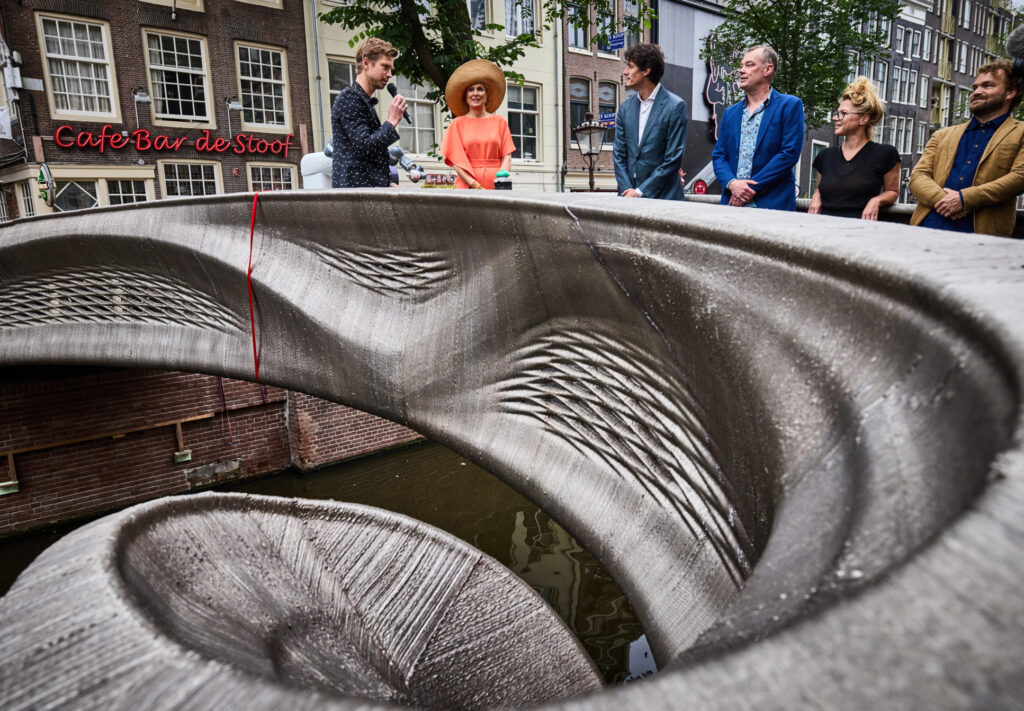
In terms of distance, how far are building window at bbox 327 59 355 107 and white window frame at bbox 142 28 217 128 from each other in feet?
7.97

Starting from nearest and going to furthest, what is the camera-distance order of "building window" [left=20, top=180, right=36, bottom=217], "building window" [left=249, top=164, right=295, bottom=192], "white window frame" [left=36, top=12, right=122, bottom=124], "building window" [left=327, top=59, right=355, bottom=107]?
"white window frame" [left=36, top=12, right=122, bottom=124]
"building window" [left=20, top=180, right=36, bottom=217]
"building window" [left=249, top=164, right=295, bottom=192]
"building window" [left=327, top=59, right=355, bottom=107]

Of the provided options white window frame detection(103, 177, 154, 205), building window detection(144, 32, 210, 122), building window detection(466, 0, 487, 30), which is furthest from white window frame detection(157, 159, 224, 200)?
building window detection(466, 0, 487, 30)

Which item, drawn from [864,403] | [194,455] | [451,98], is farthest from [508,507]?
[864,403]

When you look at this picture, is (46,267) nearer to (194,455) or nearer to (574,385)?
(574,385)

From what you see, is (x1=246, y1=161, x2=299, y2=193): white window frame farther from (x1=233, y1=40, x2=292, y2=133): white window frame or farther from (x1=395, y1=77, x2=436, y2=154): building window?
(x1=395, y1=77, x2=436, y2=154): building window

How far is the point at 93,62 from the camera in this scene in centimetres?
1216

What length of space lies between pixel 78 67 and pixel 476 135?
11.5m

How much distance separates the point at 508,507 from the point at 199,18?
1116 cm

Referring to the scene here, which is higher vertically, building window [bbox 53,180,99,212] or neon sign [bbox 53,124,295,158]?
neon sign [bbox 53,124,295,158]

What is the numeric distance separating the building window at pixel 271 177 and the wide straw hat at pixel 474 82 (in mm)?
10547

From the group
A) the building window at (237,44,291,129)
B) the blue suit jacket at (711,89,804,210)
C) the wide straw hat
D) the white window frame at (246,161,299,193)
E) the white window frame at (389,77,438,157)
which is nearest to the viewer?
the blue suit jacket at (711,89,804,210)

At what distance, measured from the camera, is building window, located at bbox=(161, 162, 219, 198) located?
13.1 metres

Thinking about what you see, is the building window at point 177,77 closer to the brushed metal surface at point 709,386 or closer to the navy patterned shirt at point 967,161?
the brushed metal surface at point 709,386

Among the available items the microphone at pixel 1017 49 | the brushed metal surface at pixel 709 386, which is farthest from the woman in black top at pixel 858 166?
the brushed metal surface at pixel 709 386
